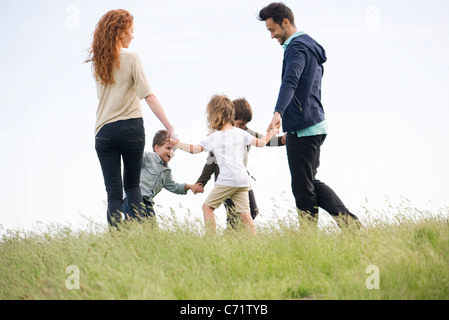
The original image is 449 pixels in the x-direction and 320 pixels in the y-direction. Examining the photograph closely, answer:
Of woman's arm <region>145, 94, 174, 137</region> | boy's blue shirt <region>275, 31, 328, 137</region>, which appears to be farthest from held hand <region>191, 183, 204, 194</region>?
boy's blue shirt <region>275, 31, 328, 137</region>

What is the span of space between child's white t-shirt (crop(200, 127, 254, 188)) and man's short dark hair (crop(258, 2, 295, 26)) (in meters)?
1.55

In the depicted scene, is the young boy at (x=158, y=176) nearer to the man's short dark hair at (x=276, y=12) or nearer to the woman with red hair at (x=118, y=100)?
Result: the woman with red hair at (x=118, y=100)

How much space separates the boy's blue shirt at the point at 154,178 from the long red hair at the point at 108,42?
79.5 inches

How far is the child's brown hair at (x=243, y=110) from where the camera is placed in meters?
8.22

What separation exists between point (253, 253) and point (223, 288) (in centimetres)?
94

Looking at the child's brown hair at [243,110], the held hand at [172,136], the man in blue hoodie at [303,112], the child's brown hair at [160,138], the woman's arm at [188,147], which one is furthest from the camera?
the child's brown hair at [160,138]

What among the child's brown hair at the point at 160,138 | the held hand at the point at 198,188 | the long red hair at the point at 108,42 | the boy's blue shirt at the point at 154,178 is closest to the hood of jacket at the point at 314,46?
the long red hair at the point at 108,42

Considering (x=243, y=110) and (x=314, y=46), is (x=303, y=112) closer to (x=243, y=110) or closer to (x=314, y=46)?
(x=314, y=46)

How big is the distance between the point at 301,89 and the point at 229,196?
1.71m

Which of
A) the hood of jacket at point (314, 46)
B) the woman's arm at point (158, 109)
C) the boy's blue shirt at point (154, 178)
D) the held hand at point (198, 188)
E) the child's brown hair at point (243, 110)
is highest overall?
the hood of jacket at point (314, 46)

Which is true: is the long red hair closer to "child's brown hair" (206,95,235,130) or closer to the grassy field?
"child's brown hair" (206,95,235,130)

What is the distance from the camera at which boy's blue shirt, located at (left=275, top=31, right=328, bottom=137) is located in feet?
22.5
